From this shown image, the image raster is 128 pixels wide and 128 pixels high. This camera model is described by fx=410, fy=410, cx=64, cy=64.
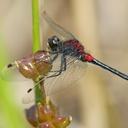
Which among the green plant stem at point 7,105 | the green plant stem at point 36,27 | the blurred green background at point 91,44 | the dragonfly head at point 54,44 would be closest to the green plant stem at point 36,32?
the green plant stem at point 36,27

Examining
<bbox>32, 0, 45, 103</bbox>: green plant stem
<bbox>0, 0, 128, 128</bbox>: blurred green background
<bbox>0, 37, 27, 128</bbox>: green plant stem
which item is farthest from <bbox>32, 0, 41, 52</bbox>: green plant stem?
<bbox>0, 0, 128, 128</bbox>: blurred green background

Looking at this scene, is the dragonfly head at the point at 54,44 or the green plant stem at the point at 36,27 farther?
the dragonfly head at the point at 54,44

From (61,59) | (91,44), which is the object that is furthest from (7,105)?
(91,44)

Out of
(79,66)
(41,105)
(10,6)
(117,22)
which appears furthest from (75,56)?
(117,22)

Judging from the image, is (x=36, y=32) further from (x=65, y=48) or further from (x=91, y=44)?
(x=91, y=44)

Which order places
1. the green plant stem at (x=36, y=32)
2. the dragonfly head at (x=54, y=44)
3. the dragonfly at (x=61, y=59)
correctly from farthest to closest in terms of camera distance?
1. the dragonfly head at (x=54, y=44)
2. the dragonfly at (x=61, y=59)
3. the green plant stem at (x=36, y=32)

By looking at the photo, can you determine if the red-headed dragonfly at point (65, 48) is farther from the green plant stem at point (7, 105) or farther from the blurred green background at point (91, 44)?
the blurred green background at point (91, 44)
